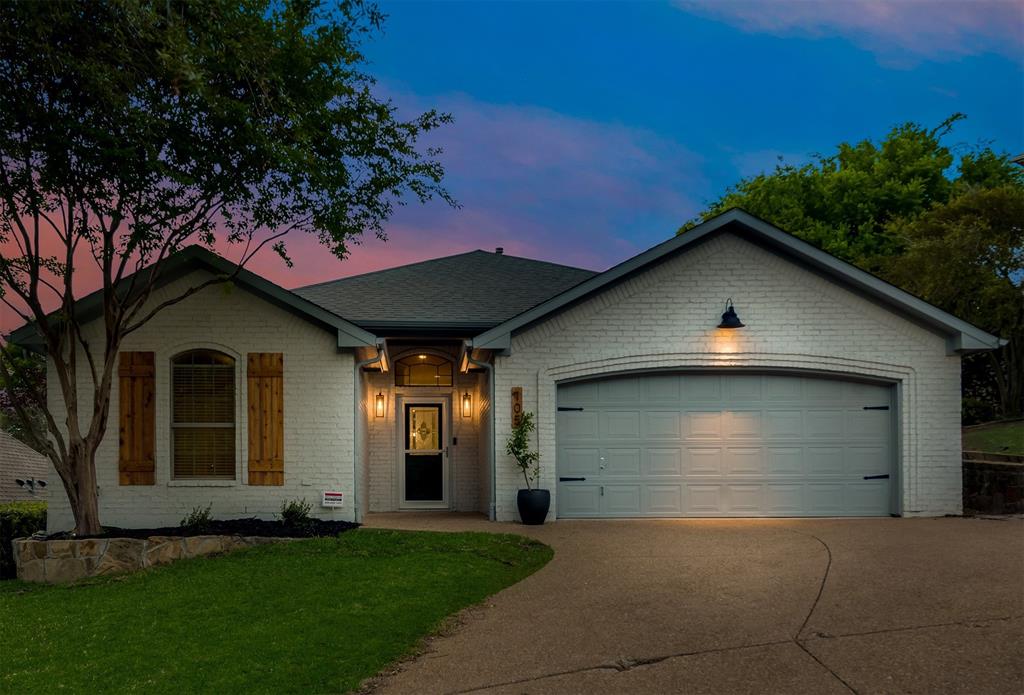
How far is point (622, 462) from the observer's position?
45.6 ft

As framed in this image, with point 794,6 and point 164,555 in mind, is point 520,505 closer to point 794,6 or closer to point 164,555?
point 164,555

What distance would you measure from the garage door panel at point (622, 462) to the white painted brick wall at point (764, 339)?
1290 millimetres

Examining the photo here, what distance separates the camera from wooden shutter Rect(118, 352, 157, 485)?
12570mm

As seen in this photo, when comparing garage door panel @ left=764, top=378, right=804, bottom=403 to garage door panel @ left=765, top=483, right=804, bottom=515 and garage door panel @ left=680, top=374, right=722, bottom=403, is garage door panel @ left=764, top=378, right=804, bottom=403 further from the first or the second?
garage door panel @ left=765, top=483, right=804, bottom=515

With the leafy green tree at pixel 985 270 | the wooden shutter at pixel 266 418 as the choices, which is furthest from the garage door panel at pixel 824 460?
the leafy green tree at pixel 985 270

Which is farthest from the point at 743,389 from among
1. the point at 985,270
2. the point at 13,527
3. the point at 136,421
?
the point at 985,270

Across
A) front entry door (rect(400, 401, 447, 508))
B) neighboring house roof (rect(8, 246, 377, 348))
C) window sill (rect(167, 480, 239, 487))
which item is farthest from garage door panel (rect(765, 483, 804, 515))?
window sill (rect(167, 480, 239, 487))

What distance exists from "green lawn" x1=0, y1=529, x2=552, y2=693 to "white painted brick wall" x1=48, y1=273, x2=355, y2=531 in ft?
6.42

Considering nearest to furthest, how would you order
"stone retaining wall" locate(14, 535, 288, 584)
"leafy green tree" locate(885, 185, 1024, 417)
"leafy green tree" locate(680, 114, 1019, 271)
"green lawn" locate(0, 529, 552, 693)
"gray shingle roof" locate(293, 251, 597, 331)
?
A: 1. "green lawn" locate(0, 529, 552, 693)
2. "stone retaining wall" locate(14, 535, 288, 584)
3. "gray shingle roof" locate(293, 251, 597, 331)
4. "leafy green tree" locate(885, 185, 1024, 417)
5. "leafy green tree" locate(680, 114, 1019, 271)

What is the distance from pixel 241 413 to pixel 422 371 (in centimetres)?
403

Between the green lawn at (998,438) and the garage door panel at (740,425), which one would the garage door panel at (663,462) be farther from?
the green lawn at (998,438)

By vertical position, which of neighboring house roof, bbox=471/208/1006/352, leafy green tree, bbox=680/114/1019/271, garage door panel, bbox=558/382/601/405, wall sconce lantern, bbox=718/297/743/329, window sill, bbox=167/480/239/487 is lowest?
window sill, bbox=167/480/239/487

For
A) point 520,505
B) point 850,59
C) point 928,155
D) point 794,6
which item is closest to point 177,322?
point 520,505

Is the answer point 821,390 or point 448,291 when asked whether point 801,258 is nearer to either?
point 821,390
